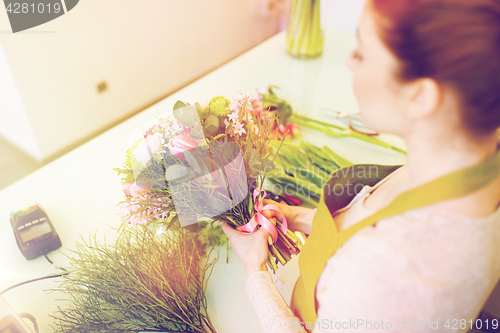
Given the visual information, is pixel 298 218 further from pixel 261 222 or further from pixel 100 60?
pixel 100 60

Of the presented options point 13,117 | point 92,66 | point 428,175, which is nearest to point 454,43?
point 428,175

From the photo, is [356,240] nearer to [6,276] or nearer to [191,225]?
[191,225]

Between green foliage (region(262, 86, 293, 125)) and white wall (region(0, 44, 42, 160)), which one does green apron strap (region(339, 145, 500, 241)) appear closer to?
green foliage (region(262, 86, 293, 125))

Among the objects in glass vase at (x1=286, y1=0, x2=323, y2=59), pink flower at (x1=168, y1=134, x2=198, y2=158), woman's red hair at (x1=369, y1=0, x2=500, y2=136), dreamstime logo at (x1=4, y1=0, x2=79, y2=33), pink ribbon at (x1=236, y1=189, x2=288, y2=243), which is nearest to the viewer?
woman's red hair at (x1=369, y1=0, x2=500, y2=136)

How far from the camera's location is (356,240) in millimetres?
446

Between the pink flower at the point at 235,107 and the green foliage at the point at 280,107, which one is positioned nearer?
the pink flower at the point at 235,107

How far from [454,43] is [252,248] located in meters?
0.52

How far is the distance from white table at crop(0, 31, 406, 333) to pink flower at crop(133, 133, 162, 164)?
0.73 feet

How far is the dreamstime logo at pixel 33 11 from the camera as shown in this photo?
98cm

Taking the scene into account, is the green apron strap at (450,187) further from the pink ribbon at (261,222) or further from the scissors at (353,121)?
the scissors at (353,121)

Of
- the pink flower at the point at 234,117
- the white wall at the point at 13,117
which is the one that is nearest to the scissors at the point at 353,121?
the pink flower at the point at 234,117

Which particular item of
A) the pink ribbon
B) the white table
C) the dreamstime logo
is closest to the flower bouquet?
the pink ribbon

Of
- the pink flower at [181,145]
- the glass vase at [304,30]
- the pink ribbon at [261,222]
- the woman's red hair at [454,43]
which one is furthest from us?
the glass vase at [304,30]

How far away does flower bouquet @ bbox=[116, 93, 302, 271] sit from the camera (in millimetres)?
630
